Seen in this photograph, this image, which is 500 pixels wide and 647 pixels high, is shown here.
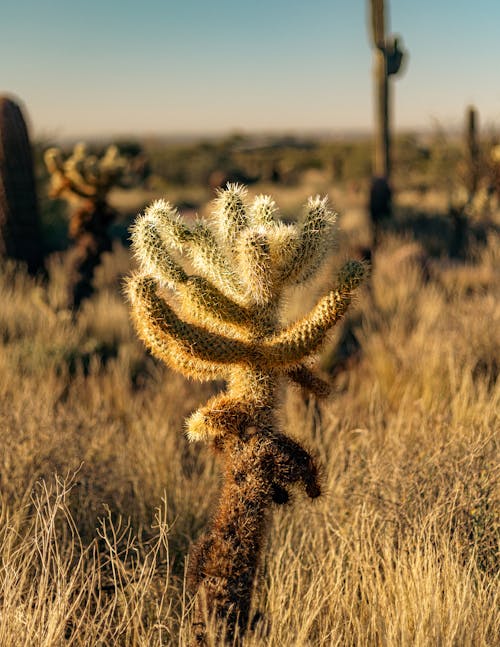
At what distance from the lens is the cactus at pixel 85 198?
27.7ft

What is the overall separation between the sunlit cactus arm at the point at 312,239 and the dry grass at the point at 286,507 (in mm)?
1035

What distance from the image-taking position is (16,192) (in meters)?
10.6

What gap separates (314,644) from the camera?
280 cm

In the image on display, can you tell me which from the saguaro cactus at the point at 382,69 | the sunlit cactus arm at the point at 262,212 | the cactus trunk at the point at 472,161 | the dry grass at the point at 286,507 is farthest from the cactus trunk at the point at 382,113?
the sunlit cactus arm at the point at 262,212

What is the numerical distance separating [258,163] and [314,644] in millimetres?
46784

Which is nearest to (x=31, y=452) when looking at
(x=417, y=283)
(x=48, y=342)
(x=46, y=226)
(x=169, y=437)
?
(x=169, y=437)

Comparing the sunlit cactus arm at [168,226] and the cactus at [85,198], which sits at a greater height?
the sunlit cactus arm at [168,226]

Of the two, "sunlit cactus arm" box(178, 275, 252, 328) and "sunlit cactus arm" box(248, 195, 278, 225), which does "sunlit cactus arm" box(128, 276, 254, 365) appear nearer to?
"sunlit cactus arm" box(178, 275, 252, 328)

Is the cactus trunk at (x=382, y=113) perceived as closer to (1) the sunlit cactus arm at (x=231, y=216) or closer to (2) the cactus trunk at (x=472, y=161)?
(2) the cactus trunk at (x=472, y=161)

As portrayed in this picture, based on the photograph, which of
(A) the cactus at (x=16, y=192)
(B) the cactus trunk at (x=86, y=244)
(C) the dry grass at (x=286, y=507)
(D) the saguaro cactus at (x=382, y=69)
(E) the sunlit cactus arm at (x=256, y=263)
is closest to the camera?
(C) the dry grass at (x=286, y=507)

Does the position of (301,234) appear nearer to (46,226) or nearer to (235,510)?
(235,510)

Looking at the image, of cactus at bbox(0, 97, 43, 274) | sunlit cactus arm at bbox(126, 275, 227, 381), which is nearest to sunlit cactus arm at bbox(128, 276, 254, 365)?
sunlit cactus arm at bbox(126, 275, 227, 381)

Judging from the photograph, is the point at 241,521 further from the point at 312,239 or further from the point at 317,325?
the point at 312,239

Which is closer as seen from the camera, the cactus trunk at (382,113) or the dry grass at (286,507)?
the dry grass at (286,507)
